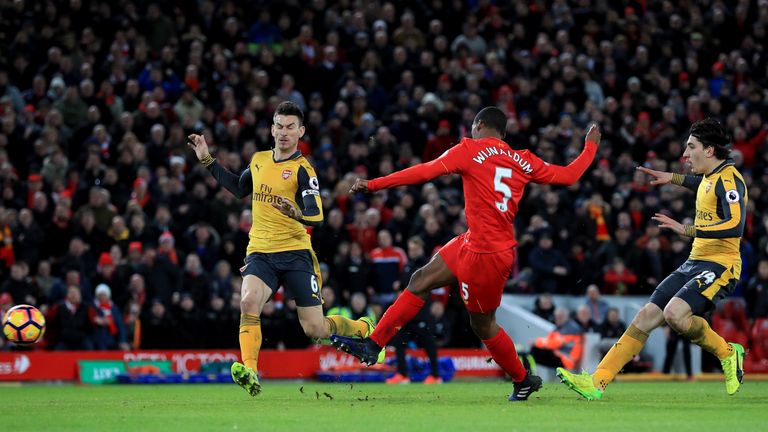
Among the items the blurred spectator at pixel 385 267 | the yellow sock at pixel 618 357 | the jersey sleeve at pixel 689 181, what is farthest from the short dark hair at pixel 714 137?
the blurred spectator at pixel 385 267

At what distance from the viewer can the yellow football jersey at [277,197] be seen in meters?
12.2

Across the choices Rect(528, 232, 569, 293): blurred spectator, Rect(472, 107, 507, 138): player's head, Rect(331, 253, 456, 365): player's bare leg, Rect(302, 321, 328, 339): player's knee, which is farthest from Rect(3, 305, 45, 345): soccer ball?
Rect(528, 232, 569, 293): blurred spectator

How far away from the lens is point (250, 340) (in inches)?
466

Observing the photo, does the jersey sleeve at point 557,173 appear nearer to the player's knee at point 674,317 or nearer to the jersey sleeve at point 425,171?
the jersey sleeve at point 425,171

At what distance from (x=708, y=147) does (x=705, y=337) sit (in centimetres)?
193

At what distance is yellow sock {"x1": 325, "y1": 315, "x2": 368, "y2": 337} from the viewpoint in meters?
12.5

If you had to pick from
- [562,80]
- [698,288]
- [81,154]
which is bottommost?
[698,288]

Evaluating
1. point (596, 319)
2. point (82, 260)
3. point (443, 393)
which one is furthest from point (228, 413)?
point (596, 319)

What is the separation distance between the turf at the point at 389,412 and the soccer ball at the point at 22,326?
2.69ft

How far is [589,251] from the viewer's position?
22.6 meters

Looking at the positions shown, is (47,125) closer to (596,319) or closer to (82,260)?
(82,260)

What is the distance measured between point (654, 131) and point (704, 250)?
14191mm

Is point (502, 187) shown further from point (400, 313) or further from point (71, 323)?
point (71, 323)

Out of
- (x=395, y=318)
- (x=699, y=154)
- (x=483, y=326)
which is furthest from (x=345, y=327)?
(x=699, y=154)
